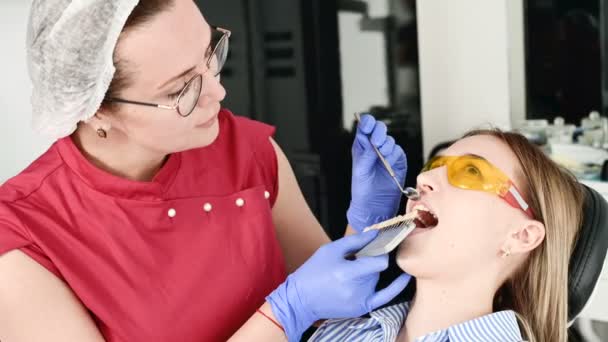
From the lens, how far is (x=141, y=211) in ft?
4.71

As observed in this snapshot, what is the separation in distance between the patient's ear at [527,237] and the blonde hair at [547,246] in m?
0.02

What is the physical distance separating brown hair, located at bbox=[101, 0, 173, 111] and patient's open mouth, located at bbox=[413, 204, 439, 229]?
699mm

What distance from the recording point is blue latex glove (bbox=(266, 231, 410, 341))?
1.38 meters

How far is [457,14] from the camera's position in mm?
3902

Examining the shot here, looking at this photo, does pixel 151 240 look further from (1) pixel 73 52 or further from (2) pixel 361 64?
(2) pixel 361 64

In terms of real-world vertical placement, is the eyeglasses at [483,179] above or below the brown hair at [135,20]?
below

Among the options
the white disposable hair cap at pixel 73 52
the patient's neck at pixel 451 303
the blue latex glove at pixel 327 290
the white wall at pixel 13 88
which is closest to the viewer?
the white disposable hair cap at pixel 73 52

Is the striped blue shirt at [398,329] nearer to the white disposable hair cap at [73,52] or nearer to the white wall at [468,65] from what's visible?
the white disposable hair cap at [73,52]

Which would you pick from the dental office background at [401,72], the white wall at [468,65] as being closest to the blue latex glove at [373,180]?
the dental office background at [401,72]

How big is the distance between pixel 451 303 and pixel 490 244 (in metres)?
0.16

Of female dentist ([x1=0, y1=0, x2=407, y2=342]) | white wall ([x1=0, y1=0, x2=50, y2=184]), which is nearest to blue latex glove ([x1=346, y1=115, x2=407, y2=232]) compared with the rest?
female dentist ([x1=0, y1=0, x2=407, y2=342])

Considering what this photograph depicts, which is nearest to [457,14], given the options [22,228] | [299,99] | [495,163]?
[299,99]

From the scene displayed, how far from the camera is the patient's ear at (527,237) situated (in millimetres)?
1474

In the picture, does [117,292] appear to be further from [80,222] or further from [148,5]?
[148,5]
